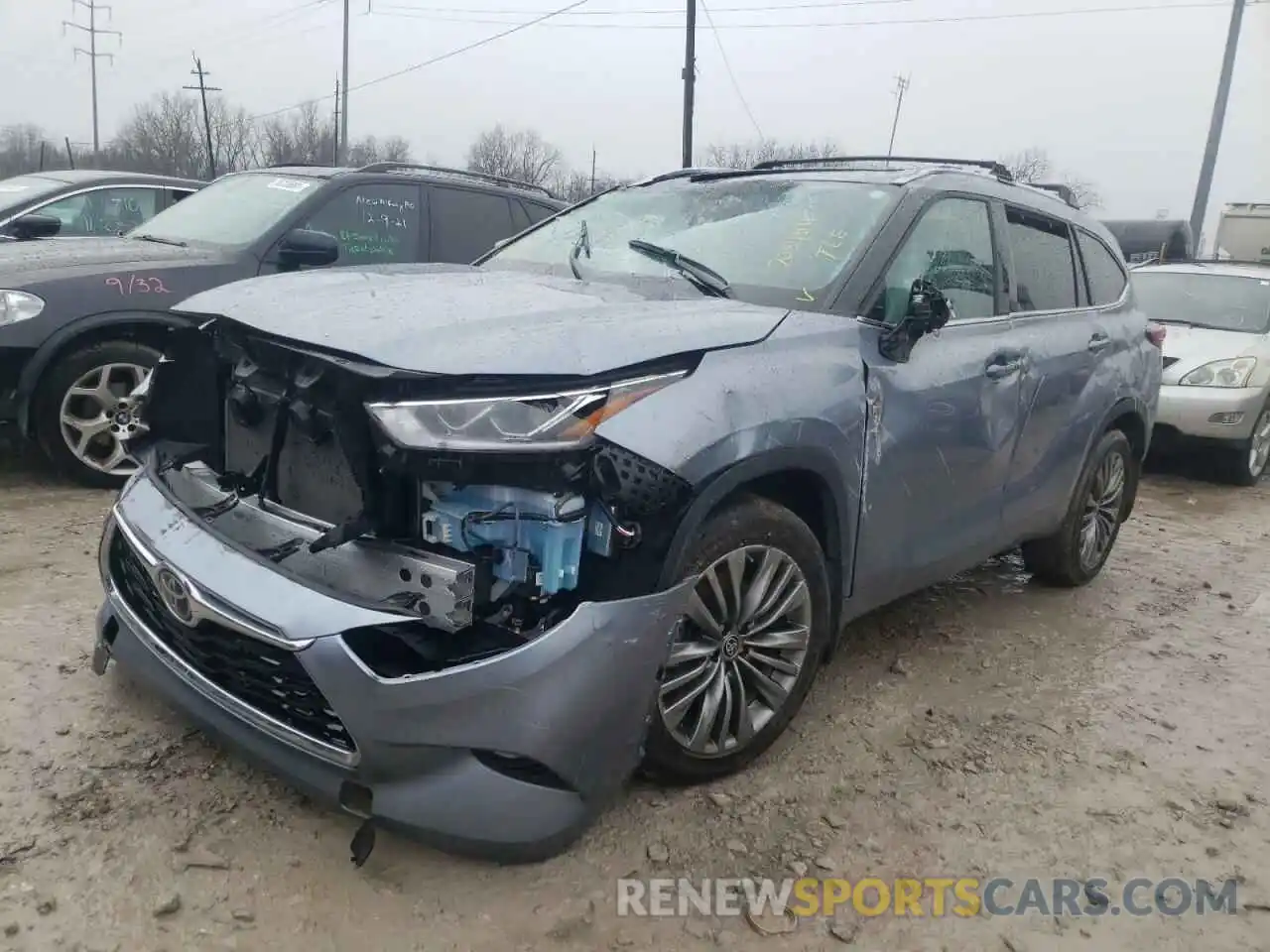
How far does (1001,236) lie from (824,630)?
6.15 ft

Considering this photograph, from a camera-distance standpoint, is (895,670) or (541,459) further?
(895,670)

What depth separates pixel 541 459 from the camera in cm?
219

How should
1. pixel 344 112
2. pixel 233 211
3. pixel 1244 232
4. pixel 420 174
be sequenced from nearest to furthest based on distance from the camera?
pixel 233 211
pixel 420 174
pixel 1244 232
pixel 344 112

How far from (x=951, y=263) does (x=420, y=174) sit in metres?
3.78

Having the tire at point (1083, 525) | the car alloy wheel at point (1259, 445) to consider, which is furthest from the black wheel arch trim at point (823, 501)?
the car alloy wheel at point (1259, 445)

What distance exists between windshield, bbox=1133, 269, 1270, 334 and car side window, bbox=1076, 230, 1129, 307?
3723mm

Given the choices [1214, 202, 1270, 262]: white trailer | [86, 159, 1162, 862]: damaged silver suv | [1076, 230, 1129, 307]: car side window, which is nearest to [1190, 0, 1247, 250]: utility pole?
[1214, 202, 1270, 262]: white trailer

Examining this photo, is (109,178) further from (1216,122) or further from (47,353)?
(1216,122)

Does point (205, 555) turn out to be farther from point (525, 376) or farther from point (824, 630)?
point (824, 630)

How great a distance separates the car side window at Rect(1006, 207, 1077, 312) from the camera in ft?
13.0

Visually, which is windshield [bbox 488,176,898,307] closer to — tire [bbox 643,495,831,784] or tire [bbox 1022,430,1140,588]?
tire [bbox 643,495,831,784]

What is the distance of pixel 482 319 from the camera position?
249 centimetres

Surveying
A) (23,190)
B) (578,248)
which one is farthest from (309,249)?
(23,190)

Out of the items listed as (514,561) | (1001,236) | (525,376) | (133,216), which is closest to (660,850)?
(514,561)
